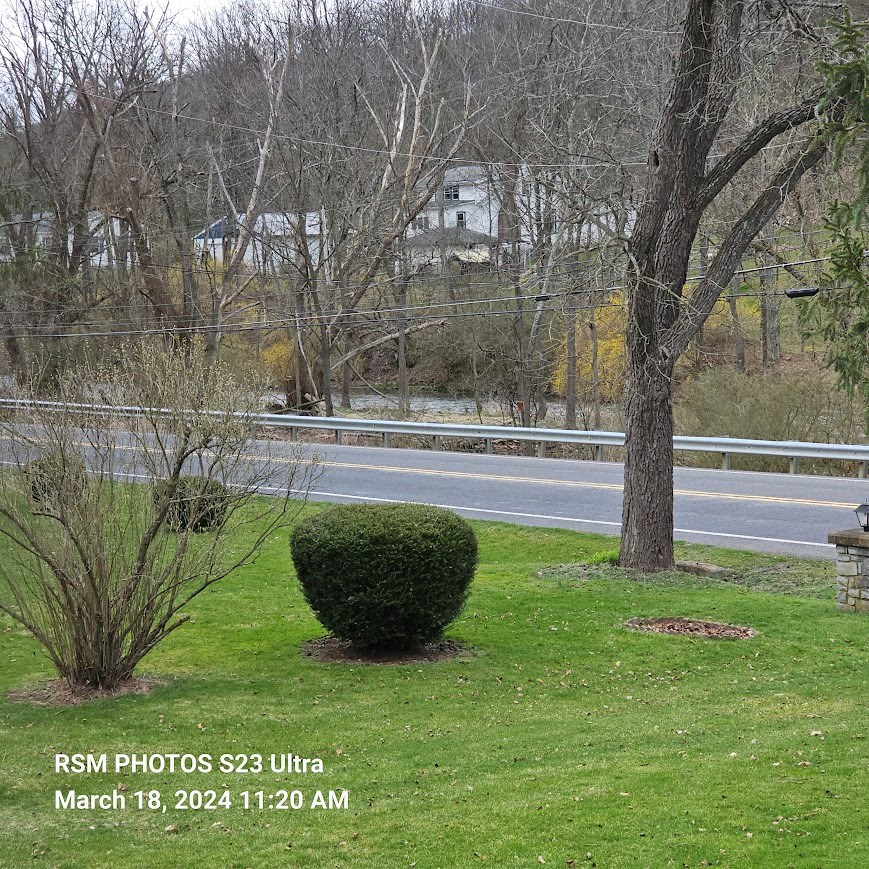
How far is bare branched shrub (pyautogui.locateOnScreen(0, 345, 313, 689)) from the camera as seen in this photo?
826 cm

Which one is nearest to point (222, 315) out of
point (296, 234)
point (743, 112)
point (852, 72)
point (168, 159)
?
point (296, 234)

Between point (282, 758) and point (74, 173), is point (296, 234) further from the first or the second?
point (282, 758)

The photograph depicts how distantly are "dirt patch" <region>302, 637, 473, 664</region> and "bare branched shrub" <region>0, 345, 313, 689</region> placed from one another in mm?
1593

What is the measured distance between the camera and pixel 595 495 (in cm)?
1853

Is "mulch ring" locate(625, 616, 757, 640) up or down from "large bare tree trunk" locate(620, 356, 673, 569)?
down

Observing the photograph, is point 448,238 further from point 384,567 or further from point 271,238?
point 384,567

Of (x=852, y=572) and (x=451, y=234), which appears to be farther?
(x=451, y=234)

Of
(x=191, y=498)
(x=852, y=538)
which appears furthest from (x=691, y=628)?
(x=191, y=498)

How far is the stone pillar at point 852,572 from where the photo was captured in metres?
10.6

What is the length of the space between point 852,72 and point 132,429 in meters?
6.05

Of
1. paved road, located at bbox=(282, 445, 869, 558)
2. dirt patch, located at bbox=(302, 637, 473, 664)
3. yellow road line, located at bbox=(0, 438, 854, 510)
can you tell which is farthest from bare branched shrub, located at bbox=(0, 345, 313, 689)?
paved road, located at bbox=(282, 445, 869, 558)

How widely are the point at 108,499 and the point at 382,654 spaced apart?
9.52ft

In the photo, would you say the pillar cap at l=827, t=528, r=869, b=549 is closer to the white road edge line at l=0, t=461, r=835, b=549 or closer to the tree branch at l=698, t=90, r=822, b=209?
the white road edge line at l=0, t=461, r=835, b=549

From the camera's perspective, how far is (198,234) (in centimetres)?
4122
